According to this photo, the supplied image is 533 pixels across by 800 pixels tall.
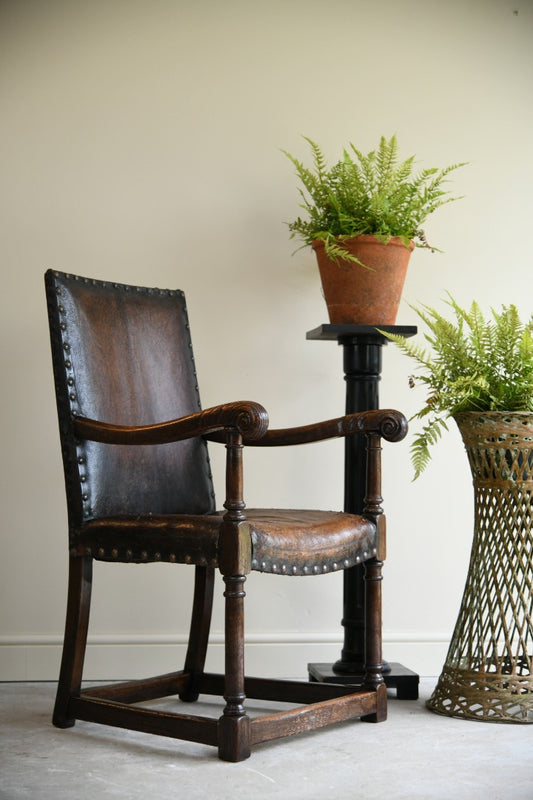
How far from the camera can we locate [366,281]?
2.61 m

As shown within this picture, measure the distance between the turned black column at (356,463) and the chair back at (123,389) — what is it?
0.40 m

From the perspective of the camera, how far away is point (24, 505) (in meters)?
2.90

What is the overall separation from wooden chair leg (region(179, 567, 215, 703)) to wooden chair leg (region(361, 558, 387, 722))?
0.46 meters

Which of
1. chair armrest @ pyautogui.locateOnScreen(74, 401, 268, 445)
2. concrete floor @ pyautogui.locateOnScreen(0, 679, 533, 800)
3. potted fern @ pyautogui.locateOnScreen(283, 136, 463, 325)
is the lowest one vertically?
concrete floor @ pyautogui.locateOnScreen(0, 679, 533, 800)

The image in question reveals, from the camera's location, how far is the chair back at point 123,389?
7.35 ft

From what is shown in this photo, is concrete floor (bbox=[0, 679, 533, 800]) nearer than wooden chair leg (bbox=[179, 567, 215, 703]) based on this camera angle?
Yes

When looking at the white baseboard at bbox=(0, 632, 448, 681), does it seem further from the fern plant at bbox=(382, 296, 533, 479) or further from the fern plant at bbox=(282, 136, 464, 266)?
the fern plant at bbox=(282, 136, 464, 266)

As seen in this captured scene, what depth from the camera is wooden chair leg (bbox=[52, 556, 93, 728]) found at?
2.22m

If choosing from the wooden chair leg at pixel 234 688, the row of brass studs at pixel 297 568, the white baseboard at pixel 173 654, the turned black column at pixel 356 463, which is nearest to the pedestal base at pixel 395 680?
the turned black column at pixel 356 463

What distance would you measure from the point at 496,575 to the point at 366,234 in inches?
37.9

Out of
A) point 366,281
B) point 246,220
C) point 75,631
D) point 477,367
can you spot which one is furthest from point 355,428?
point 246,220

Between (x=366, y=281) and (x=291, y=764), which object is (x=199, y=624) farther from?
(x=366, y=281)

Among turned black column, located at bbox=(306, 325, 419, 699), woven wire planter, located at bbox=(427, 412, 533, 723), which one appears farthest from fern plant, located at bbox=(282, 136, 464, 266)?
woven wire planter, located at bbox=(427, 412, 533, 723)

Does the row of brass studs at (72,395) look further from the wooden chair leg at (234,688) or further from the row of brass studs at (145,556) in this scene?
the wooden chair leg at (234,688)
